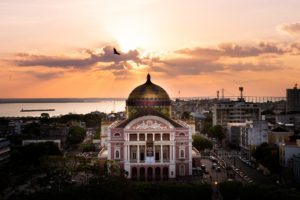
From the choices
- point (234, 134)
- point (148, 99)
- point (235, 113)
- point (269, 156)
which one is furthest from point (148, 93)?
point (235, 113)

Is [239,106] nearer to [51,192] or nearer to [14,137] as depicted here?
[14,137]

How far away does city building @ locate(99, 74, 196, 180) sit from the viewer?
62375mm

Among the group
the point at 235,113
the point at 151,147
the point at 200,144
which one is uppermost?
the point at 235,113

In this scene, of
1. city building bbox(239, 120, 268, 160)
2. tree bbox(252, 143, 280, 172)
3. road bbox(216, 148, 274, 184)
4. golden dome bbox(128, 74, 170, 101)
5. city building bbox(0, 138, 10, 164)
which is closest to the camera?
road bbox(216, 148, 274, 184)

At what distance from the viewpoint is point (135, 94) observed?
73062 mm

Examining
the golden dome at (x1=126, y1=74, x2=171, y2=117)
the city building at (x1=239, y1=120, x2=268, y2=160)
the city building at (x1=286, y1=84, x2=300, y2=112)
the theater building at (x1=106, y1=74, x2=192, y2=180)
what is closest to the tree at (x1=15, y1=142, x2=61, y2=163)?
the theater building at (x1=106, y1=74, x2=192, y2=180)

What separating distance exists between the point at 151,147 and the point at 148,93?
11.8 metres

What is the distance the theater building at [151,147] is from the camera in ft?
205

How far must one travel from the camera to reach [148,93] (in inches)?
2847

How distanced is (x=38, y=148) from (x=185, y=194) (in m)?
30.2

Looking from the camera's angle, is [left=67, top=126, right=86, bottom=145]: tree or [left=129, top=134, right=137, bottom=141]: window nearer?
[left=129, top=134, right=137, bottom=141]: window

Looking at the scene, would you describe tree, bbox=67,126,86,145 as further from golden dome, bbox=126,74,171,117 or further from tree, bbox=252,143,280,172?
tree, bbox=252,143,280,172

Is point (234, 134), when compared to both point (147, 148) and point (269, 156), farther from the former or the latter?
point (147, 148)

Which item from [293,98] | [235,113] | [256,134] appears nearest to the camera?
[256,134]
